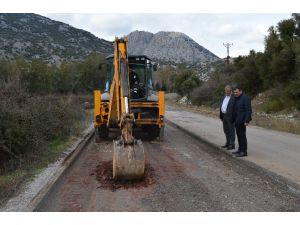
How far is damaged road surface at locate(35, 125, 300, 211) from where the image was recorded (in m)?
7.11

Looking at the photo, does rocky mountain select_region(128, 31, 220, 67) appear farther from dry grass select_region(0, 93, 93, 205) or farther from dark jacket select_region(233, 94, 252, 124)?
dark jacket select_region(233, 94, 252, 124)

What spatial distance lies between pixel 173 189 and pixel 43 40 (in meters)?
92.0

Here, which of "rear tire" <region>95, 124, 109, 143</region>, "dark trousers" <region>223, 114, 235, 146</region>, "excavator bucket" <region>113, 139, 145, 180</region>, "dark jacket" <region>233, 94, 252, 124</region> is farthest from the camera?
"rear tire" <region>95, 124, 109, 143</region>

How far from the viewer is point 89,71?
181 ft

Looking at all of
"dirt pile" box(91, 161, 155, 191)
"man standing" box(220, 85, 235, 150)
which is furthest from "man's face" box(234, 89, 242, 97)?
"dirt pile" box(91, 161, 155, 191)

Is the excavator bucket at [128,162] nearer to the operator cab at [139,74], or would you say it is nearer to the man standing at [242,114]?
the man standing at [242,114]

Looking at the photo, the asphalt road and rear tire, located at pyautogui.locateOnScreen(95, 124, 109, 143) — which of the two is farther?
rear tire, located at pyautogui.locateOnScreen(95, 124, 109, 143)

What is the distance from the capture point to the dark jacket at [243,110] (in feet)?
36.3

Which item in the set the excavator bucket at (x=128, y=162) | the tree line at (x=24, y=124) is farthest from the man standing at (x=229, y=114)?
the tree line at (x=24, y=124)

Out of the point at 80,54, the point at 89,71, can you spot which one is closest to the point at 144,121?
the point at 89,71

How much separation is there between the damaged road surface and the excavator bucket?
0.20 metres

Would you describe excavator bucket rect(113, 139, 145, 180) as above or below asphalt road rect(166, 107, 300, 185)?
above

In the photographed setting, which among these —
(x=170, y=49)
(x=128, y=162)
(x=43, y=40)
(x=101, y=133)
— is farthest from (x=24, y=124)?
(x=170, y=49)

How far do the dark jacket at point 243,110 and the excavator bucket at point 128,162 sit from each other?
144 inches
